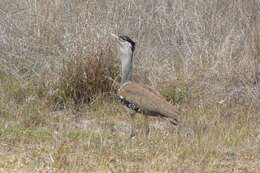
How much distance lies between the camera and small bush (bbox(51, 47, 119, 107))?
6.36 metres

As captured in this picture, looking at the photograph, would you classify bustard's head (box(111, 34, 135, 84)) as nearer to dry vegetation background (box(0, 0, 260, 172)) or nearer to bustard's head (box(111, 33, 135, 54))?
bustard's head (box(111, 33, 135, 54))

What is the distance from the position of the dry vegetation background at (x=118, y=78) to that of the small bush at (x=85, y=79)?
1cm

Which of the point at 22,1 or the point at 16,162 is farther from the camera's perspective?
the point at 22,1

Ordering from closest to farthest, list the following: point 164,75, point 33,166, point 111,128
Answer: point 33,166 → point 111,128 → point 164,75

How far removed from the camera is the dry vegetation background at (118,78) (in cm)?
484

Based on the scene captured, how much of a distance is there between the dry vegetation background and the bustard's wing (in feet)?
0.69

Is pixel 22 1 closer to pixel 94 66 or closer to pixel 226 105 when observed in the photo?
pixel 94 66

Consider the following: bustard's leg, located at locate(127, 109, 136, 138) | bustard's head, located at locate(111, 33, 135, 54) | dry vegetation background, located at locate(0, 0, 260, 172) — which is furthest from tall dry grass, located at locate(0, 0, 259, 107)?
bustard's leg, located at locate(127, 109, 136, 138)

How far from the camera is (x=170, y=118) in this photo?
5199 millimetres

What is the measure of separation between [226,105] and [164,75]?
2.84 feet

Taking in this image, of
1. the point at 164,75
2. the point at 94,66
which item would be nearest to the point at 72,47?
the point at 94,66

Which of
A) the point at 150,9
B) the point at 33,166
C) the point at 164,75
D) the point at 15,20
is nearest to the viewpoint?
the point at 33,166

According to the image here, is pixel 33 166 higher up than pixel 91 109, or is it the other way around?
pixel 33 166

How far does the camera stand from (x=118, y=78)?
6.56 m
